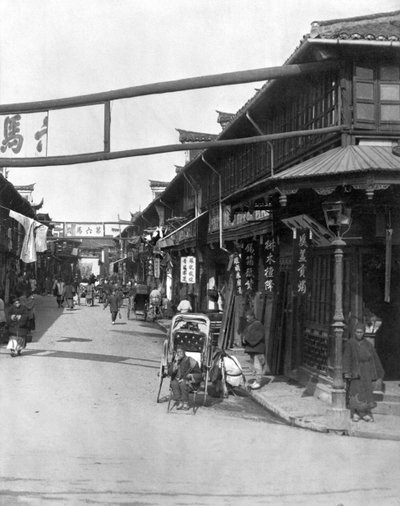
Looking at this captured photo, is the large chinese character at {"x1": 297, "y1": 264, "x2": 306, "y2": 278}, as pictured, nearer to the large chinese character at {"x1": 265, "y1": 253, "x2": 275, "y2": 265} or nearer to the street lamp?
the street lamp

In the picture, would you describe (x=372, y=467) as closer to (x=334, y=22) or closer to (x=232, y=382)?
(x=232, y=382)

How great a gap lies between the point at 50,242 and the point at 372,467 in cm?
4972

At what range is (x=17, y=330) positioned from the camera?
18.8m

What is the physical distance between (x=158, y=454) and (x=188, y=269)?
20216 mm

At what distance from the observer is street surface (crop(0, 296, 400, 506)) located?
684cm

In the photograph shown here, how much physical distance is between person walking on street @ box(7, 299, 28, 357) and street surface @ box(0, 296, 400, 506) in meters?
3.61

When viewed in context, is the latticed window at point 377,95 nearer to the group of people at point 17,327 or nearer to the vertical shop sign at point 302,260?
the vertical shop sign at point 302,260

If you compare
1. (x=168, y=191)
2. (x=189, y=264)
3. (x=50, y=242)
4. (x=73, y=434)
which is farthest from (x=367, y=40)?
(x=50, y=242)

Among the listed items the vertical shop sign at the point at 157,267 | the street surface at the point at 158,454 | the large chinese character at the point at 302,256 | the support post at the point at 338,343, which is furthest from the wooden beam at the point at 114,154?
the vertical shop sign at the point at 157,267

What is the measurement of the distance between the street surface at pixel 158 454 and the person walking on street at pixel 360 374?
4.08ft

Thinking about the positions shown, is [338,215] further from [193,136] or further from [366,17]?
[193,136]

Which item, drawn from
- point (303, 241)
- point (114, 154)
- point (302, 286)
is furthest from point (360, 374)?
point (114, 154)

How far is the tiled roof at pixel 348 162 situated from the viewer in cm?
1114

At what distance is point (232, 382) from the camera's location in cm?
1399
